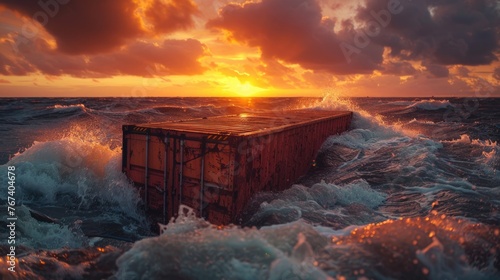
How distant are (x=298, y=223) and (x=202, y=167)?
137 inches

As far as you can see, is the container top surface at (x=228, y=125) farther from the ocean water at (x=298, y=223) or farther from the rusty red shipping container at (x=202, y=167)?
the ocean water at (x=298, y=223)

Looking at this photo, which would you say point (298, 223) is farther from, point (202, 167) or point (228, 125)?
point (228, 125)

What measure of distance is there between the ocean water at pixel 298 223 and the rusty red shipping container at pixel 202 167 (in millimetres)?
476

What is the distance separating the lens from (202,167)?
752 centimetres

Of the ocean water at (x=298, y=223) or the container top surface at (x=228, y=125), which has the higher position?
the container top surface at (x=228, y=125)

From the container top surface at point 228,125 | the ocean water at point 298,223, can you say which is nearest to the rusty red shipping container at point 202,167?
the container top surface at point 228,125

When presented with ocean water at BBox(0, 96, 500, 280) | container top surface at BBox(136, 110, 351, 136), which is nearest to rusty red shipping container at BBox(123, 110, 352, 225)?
container top surface at BBox(136, 110, 351, 136)

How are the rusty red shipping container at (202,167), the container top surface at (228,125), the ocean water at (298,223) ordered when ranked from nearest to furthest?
1. the ocean water at (298,223)
2. the rusty red shipping container at (202,167)
3. the container top surface at (228,125)

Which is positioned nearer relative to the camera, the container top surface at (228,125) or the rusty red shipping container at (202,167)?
the rusty red shipping container at (202,167)

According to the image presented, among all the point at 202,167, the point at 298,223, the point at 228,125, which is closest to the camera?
the point at 298,223

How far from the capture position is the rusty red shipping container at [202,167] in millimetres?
7309

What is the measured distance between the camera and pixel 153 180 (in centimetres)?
834

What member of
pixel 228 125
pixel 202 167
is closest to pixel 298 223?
pixel 202 167

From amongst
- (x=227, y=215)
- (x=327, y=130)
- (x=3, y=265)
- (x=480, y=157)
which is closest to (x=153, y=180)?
(x=227, y=215)
